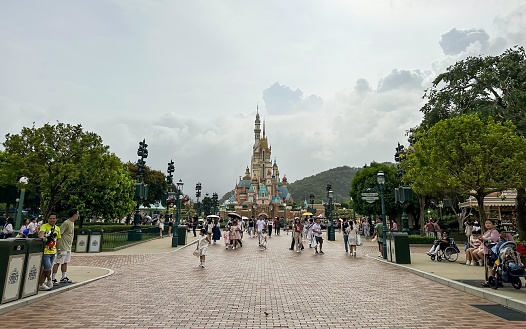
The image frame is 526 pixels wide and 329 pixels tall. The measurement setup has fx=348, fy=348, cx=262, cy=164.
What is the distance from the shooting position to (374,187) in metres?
37.5

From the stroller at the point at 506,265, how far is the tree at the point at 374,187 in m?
29.1

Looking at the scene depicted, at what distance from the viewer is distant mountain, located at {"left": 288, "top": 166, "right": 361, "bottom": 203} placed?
533 ft

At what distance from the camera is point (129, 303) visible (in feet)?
23.8

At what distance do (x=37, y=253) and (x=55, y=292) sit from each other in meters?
1.07

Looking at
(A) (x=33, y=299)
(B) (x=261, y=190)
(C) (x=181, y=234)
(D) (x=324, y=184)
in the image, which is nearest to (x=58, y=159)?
(C) (x=181, y=234)

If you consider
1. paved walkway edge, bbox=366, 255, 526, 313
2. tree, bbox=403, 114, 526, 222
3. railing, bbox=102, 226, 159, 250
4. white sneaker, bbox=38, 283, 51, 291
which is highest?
tree, bbox=403, 114, 526, 222

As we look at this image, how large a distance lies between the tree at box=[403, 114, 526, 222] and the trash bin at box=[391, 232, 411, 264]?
4.69m

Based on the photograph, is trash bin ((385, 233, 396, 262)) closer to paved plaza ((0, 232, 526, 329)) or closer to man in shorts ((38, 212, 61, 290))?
paved plaza ((0, 232, 526, 329))

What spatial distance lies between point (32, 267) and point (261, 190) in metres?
101

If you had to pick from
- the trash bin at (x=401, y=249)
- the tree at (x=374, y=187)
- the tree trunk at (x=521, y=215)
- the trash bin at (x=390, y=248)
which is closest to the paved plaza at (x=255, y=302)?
the trash bin at (x=401, y=249)

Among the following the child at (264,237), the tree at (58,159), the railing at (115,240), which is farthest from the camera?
the tree at (58,159)

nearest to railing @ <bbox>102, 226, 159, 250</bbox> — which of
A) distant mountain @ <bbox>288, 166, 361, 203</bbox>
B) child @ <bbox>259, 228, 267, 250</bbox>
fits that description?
child @ <bbox>259, 228, 267, 250</bbox>

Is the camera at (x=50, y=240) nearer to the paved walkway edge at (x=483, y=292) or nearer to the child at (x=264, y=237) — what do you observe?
the paved walkway edge at (x=483, y=292)

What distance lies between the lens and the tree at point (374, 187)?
38.5m
